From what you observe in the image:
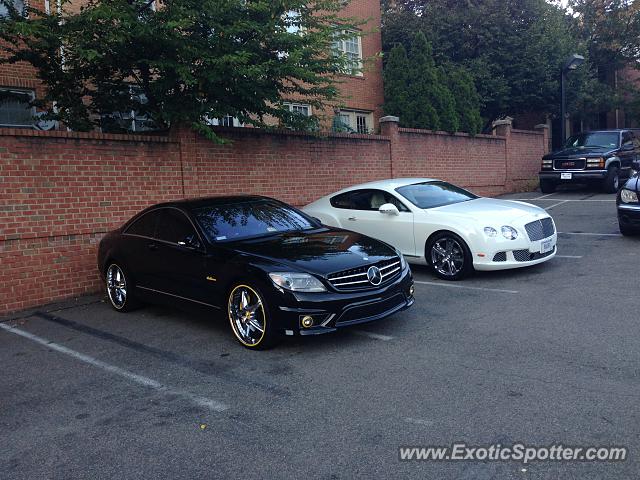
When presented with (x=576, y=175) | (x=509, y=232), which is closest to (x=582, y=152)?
(x=576, y=175)

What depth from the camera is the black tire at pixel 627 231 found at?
1058cm

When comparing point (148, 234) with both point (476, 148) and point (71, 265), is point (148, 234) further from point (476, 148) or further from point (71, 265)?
point (476, 148)

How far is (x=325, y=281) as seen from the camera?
557 cm

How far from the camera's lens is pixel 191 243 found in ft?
21.3

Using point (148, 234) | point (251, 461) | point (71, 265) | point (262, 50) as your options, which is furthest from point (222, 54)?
point (251, 461)

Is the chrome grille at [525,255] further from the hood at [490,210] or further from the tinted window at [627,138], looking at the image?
the tinted window at [627,138]

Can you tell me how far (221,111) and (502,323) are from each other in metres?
5.61

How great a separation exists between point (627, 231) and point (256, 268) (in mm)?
7933

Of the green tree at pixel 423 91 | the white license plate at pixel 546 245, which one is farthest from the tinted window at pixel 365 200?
the green tree at pixel 423 91

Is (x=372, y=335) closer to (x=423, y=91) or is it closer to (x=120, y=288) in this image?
(x=120, y=288)

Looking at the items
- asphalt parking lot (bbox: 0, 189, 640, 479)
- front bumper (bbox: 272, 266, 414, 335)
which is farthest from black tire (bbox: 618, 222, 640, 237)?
front bumper (bbox: 272, 266, 414, 335)

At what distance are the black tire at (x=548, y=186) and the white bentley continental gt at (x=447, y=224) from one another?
34.4 ft

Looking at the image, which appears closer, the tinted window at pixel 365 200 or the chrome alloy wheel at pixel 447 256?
the chrome alloy wheel at pixel 447 256

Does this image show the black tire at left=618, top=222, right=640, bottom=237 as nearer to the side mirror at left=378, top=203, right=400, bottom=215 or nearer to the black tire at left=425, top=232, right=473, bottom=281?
the black tire at left=425, top=232, right=473, bottom=281
